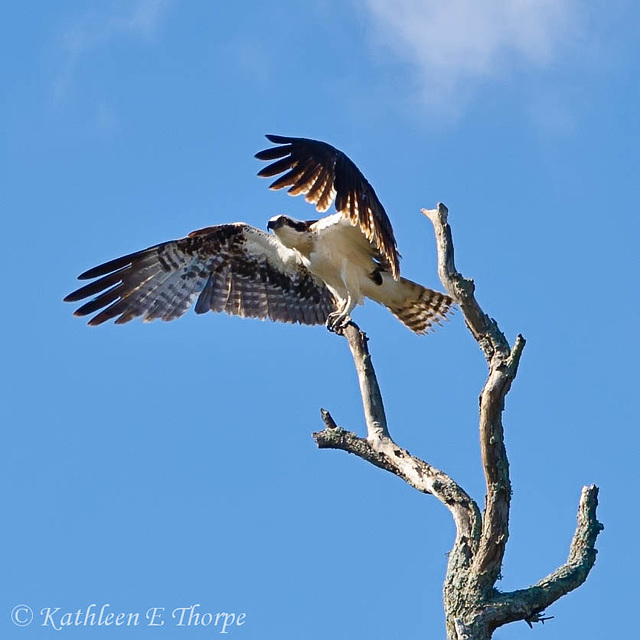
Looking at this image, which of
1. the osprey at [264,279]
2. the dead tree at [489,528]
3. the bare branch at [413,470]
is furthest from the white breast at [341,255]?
the dead tree at [489,528]

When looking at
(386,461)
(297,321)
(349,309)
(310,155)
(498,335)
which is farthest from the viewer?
(297,321)

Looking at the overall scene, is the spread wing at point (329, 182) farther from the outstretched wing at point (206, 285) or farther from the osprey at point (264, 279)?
the outstretched wing at point (206, 285)

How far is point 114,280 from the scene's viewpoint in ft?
33.8

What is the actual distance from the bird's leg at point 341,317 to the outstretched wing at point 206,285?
2.15 ft

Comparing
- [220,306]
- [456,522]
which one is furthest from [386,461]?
[220,306]

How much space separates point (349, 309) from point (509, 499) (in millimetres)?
3277

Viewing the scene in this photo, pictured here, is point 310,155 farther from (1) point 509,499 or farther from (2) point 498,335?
(1) point 509,499

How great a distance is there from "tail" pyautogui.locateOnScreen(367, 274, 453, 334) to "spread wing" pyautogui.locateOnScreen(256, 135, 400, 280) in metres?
1.12

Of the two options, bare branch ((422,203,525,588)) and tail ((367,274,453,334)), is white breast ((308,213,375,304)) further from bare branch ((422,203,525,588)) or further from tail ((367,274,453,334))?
bare branch ((422,203,525,588))

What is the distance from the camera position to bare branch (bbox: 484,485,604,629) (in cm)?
630

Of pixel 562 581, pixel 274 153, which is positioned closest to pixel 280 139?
pixel 274 153

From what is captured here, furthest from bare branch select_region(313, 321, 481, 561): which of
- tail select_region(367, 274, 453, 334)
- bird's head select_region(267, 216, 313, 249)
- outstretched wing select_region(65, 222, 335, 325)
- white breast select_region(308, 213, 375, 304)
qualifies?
outstretched wing select_region(65, 222, 335, 325)

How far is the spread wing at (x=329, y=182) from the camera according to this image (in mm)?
7949

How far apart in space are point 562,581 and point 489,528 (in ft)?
1.66
